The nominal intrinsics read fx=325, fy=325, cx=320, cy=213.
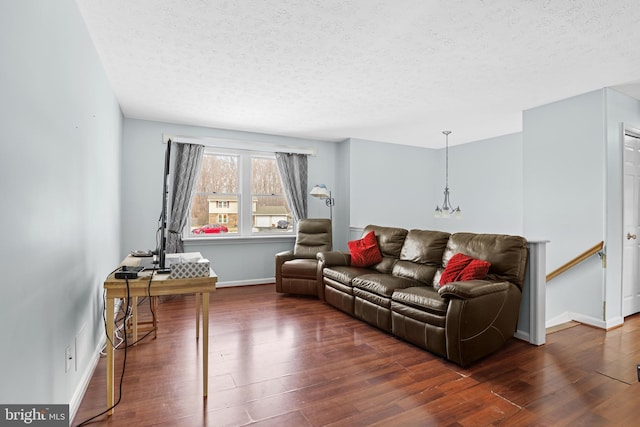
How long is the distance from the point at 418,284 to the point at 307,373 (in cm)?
162

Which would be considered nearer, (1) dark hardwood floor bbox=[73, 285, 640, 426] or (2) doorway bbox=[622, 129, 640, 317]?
(1) dark hardwood floor bbox=[73, 285, 640, 426]

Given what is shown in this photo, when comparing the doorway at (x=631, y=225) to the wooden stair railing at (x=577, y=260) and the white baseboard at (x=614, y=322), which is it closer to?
the white baseboard at (x=614, y=322)

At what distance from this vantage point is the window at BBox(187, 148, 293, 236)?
17.1 ft

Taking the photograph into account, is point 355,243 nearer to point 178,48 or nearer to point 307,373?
point 307,373

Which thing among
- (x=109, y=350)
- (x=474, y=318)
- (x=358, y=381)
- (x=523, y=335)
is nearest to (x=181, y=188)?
(x=109, y=350)

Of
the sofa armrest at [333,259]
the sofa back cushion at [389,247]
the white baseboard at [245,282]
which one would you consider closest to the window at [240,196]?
the white baseboard at [245,282]

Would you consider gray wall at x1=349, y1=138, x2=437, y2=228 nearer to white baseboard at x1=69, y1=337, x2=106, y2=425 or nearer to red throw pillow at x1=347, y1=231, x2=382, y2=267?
red throw pillow at x1=347, y1=231, x2=382, y2=267

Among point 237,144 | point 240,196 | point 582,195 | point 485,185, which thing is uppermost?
point 237,144

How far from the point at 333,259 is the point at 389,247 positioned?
0.76 m

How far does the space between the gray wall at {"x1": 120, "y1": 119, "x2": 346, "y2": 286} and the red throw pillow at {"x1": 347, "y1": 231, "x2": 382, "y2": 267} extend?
63.4 inches

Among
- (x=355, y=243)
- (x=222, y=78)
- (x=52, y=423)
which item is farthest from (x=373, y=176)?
(x=52, y=423)

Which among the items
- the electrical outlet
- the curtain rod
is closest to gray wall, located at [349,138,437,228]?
Answer: the curtain rod

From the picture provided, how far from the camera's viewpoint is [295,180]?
5.67 metres

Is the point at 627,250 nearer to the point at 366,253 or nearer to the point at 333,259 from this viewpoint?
the point at 366,253
